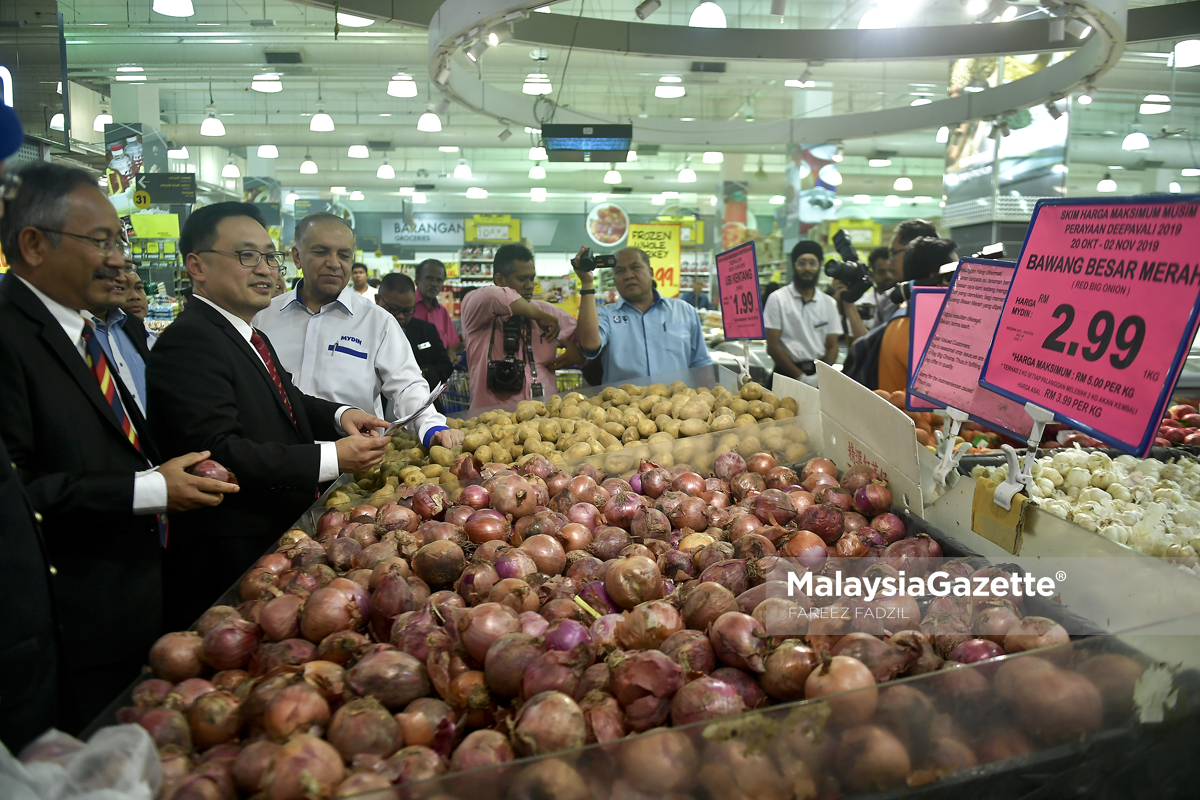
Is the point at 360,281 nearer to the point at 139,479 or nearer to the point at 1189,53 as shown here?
the point at 139,479

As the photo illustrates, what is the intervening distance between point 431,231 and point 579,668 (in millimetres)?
A: 25103

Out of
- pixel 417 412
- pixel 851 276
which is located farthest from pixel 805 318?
pixel 417 412

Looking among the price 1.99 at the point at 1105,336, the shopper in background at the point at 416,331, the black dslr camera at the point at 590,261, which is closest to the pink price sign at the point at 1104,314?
the price 1.99 at the point at 1105,336

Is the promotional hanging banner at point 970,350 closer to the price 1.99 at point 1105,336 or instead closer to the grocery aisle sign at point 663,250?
the price 1.99 at point 1105,336

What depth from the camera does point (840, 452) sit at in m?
2.34

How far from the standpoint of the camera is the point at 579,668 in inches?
43.0

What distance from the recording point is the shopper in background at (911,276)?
320 cm

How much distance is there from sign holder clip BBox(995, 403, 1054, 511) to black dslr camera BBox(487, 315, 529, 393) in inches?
123

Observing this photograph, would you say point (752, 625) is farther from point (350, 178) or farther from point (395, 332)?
point (350, 178)

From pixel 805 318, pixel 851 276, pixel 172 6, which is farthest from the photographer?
pixel 172 6

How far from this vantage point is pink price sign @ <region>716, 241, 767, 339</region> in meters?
3.71

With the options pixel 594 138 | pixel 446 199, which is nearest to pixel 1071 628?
pixel 594 138

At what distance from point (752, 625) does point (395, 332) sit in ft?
8.08

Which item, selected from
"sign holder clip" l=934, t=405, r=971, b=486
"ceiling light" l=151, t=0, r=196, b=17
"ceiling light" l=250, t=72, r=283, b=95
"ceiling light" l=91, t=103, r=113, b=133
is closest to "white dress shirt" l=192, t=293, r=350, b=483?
"sign holder clip" l=934, t=405, r=971, b=486
